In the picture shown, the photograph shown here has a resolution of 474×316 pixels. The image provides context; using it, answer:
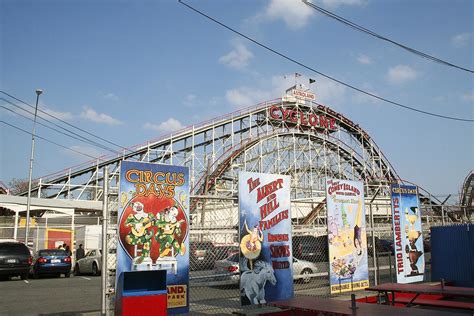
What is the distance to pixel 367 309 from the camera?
6.27 metres

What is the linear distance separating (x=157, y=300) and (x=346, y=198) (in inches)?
243

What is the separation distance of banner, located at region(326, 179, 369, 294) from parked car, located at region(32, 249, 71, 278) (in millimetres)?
13782

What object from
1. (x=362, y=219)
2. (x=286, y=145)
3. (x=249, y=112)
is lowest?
(x=362, y=219)

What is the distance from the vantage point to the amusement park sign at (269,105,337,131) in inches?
1626

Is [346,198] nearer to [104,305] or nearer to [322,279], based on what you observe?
[322,279]

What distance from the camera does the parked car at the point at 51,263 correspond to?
19312 millimetres

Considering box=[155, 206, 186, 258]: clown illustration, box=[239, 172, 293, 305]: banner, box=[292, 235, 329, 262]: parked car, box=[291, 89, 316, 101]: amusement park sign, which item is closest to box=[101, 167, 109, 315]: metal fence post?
box=[155, 206, 186, 258]: clown illustration

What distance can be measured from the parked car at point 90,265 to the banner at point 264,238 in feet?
41.9

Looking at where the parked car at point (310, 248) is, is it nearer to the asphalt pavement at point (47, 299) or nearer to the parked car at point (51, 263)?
the asphalt pavement at point (47, 299)

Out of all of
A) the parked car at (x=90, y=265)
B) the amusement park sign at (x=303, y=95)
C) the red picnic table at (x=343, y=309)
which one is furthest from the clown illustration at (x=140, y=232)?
the amusement park sign at (x=303, y=95)

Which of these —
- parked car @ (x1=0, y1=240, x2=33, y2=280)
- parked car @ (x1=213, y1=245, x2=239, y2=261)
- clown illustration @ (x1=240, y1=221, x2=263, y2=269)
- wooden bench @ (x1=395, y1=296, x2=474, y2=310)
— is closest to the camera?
wooden bench @ (x1=395, y1=296, x2=474, y2=310)

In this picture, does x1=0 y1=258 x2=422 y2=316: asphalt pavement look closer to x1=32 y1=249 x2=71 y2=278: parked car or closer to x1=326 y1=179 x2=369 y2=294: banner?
x1=326 y1=179 x2=369 y2=294: banner

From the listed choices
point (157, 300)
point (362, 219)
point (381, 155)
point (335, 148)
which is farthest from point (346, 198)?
point (381, 155)

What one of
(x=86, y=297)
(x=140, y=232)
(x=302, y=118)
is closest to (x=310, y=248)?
(x=86, y=297)
